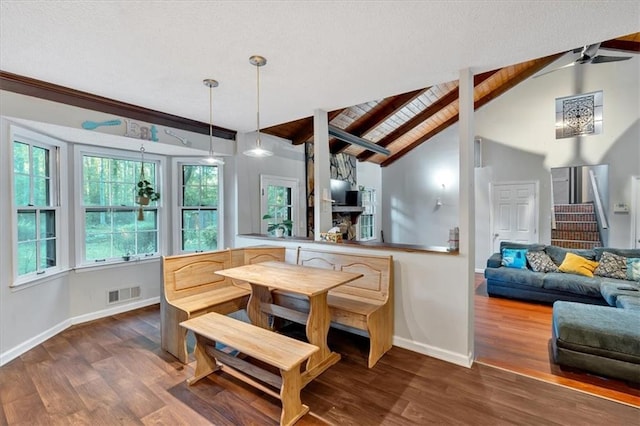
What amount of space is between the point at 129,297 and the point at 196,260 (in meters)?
1.67

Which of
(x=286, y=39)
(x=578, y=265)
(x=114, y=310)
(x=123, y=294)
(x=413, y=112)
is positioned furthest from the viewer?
(x=413, y=112)

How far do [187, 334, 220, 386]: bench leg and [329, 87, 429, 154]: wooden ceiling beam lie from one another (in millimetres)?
4436

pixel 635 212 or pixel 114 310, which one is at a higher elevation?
pixel 635 212

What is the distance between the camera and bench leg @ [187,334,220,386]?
2.38 meters

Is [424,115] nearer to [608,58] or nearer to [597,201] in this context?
[608,58]

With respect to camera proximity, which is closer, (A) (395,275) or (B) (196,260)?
(A) (395,275)

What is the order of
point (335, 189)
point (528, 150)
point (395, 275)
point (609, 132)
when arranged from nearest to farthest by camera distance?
1. point (395, 275)
2. point (609, 132)
3. point (528, 150)
4. point (335, 189)

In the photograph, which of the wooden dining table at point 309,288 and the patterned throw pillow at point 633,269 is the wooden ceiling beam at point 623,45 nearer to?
the patterned throw pillow at point 633,269

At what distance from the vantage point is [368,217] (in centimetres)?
757

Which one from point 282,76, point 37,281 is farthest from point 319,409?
point 37,281

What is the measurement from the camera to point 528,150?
570 cm

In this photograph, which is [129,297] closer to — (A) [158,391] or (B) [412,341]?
(A) [158,391]

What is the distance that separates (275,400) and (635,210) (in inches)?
249

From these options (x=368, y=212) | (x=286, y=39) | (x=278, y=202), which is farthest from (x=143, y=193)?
(x=368, y=212)
